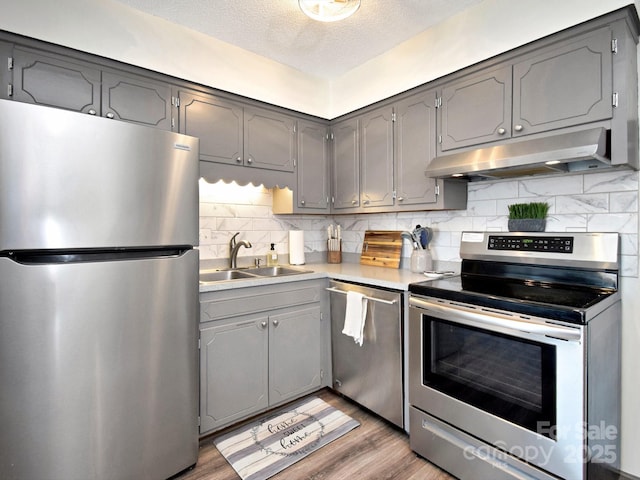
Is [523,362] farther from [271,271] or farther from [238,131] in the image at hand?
[238,131]

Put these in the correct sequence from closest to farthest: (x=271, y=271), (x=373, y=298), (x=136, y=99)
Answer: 1. (x=136, y=99)
2. (x=373, y=298)
3. (x=271, y=271)

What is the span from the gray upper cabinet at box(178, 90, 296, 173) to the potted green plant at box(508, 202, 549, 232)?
5.37 ft

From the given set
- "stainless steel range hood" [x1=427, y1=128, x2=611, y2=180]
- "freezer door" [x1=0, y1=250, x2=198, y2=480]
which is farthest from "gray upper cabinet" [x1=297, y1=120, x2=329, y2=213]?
"freezer door" [x1=0, y1=250, x2=198, y2=480]

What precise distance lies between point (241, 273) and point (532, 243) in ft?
6.40

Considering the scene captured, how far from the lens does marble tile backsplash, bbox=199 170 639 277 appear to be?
1.76 m

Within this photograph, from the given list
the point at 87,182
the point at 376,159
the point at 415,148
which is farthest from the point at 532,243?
the point at 87,182

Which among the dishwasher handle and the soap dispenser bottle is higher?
the soap dispenser bottle

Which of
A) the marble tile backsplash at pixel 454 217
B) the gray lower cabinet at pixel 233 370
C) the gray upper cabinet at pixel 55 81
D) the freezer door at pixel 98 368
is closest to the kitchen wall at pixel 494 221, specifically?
the marble tile backsplash at pixel 454 217

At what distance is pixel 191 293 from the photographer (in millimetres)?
1745

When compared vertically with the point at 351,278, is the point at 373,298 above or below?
below

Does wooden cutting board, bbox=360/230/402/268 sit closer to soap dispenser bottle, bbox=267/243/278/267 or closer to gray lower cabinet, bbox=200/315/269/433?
soap dispenser bottle, bbox=267/243/278/267

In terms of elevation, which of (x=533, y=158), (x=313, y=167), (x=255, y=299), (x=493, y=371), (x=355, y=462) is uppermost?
(x=313, y=167)

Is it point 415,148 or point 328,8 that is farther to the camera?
point 415,148

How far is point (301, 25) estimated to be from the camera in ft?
7.32
